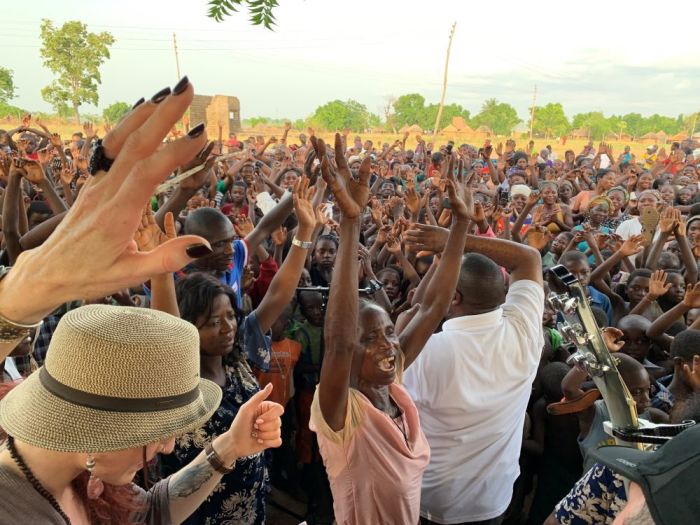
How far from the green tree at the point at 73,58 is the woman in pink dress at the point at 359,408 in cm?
2415

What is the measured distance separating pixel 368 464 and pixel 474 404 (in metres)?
0.54

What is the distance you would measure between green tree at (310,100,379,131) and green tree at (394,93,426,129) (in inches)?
255

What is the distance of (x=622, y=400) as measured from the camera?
1.38 metres

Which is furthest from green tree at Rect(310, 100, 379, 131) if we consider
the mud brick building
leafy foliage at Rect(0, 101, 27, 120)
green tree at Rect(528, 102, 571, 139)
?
leafy foliage at Rect(0, 101, 27, 120)

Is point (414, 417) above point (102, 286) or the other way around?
the other way around

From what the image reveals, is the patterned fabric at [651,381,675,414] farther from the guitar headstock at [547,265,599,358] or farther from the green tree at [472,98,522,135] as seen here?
the green tree at [472,98,522,135]

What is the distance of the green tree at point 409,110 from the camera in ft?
175

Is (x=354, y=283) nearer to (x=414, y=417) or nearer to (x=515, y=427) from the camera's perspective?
(x=414, y=417)

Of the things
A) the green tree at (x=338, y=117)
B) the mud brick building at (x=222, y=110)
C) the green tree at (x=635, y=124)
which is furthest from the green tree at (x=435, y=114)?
the mud brick building at (x=222, y=110)

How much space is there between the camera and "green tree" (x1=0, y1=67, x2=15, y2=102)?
2423 centimetres

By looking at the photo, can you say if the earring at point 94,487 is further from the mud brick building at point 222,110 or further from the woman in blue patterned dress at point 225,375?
the mud brick building at point 222,110

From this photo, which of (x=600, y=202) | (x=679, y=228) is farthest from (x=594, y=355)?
(x=600, y=202)

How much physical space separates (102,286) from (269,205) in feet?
16.7

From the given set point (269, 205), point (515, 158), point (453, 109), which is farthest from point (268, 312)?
point (453, 109)
